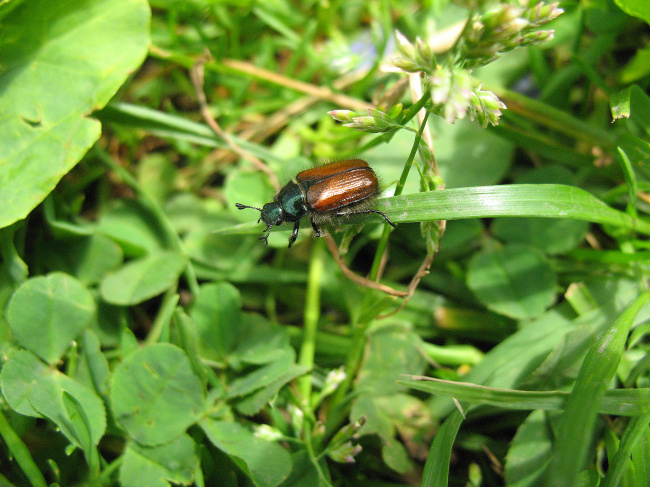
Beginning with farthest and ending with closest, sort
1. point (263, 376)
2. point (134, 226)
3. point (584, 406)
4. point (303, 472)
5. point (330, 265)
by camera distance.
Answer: point (134, 226)
point (330, 265)
point (263, 376)
point (303, 472)
point (584, 406)

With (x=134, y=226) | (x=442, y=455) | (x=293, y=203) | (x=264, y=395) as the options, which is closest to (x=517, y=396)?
(x=442, y=455)

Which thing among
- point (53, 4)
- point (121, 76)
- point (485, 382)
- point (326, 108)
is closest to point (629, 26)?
point (326, 108)

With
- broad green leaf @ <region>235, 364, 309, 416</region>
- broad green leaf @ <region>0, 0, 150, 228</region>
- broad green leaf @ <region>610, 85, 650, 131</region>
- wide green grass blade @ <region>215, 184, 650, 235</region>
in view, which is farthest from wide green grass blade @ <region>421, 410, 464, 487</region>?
broad green leaf @ <region>0, 0, 150, 228</region>

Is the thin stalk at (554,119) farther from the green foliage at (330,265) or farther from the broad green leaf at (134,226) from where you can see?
the broad green leaf at (134,226)

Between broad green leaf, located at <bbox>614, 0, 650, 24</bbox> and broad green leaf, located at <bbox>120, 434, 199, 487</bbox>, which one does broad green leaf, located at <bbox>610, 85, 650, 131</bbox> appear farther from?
broad green leaf, located at <bbox>120, 434, 199, 487</bbox>

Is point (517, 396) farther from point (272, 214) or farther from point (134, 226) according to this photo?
point (134, 226)

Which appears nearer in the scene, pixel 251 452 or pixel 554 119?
pixel 251 452
